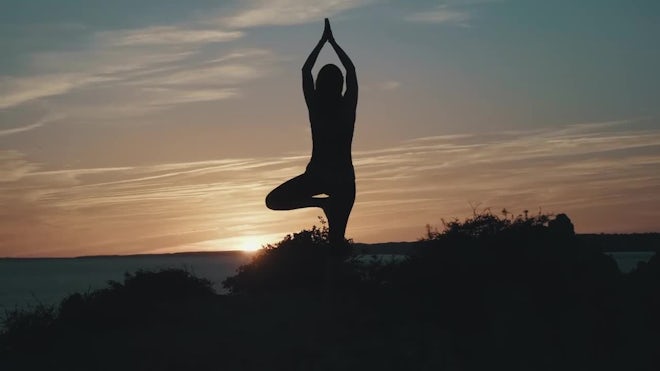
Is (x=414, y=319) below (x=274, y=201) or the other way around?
below

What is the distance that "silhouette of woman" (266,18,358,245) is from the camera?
13242mm

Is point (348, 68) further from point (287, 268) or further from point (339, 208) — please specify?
point (287, 268)

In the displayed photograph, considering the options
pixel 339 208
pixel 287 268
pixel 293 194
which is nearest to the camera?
pixel 293 194

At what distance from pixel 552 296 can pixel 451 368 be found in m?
2.20

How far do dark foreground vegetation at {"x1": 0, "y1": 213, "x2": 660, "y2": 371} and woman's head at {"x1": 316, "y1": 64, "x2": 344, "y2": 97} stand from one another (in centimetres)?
242

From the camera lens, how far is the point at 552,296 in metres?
13.6

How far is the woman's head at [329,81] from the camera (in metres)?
13.3

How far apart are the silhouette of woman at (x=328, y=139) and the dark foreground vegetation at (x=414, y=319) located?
94 centimetres

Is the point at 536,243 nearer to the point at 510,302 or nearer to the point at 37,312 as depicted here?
the point at 510,302

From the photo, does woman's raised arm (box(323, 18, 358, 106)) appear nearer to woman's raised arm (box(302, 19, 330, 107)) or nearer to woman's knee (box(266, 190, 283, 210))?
woman's raised arm (box(302, 19, 330, 107))

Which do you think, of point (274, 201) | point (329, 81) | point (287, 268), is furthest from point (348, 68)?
point (287, 268)

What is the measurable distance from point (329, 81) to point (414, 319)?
3742 mm

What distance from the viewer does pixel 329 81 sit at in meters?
13.3

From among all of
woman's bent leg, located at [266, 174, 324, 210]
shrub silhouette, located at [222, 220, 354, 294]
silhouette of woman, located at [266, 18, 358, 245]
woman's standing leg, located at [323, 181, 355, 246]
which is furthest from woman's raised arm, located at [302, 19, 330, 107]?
shrub silhouette, located at [222, 220, 354, 294]
